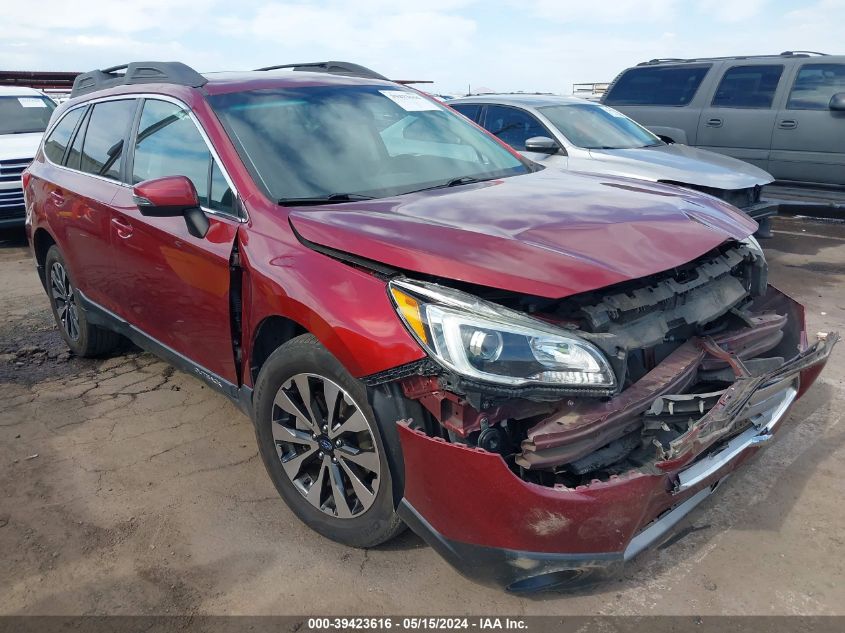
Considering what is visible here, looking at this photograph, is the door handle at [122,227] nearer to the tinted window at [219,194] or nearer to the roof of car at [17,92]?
the tinted window at [219,194]

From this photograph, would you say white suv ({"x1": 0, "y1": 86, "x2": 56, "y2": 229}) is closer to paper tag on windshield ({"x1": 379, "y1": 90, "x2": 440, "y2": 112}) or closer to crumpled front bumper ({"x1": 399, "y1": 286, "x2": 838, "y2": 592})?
paper tag on windshield ({"x1": 379, "y1": 90, "x2": 440, "y2": 112})

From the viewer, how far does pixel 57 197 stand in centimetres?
430

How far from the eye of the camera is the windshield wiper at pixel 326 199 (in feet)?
8.96

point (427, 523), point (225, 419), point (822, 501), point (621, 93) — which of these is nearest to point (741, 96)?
point (621, 93)

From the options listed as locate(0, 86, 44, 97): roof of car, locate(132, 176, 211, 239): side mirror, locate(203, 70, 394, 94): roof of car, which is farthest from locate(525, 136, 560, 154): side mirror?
locate(0, 86, 44, 97): roof of car

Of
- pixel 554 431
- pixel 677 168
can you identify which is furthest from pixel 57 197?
pixel 677 168

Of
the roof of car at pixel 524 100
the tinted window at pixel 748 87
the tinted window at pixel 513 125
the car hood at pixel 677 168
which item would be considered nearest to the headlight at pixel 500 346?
the car hood at pixel 677 168

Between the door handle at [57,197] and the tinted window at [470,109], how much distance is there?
169 inches

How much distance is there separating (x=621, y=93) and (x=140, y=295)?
773 centimetres

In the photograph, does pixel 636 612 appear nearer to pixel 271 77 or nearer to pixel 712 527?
pixel 712 527

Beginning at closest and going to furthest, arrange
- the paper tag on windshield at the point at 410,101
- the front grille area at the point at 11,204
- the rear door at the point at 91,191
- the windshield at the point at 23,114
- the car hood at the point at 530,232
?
1. the car hood at the point at 530,232
2. the paper tag on windshield at the point at 410,101
3. the rear door at the point at 91,191
4. the front grille area at the point at 11,204
5. the windshield at the point at 23,114

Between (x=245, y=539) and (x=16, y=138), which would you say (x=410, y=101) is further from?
(x=16, y=138)

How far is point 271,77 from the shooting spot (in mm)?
3482

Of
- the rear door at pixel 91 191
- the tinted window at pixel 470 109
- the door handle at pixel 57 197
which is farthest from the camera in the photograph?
the tinted window at pixel 470 109
